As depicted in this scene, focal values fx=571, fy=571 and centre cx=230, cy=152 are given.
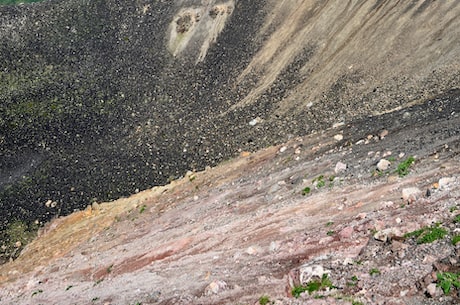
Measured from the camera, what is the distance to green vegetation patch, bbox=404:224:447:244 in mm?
17438

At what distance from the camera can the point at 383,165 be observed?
23.8 metres

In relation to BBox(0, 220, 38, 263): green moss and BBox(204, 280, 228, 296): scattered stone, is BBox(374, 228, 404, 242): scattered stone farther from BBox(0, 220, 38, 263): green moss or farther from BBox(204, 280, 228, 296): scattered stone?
BBox(0, 220, 38, 263): green moss

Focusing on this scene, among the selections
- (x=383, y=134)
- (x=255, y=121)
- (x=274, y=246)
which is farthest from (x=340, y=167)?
(x=255, y=121)

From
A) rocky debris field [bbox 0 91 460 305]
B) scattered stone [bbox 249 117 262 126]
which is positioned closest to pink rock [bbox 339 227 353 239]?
rocky debris field [bbox 0 91 460 305]

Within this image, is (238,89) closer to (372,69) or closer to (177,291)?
(372,69)

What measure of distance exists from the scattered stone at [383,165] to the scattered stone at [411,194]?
2921 millimetres

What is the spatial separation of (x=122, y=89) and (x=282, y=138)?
12.1 m

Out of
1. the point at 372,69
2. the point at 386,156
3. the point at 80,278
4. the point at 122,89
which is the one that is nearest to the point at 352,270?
the point at 386,156

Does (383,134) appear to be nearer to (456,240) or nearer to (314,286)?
(456,240)

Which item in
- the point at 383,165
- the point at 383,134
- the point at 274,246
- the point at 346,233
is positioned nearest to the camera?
the point at 346,233

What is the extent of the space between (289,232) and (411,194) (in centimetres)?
478

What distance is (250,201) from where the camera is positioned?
26625mm

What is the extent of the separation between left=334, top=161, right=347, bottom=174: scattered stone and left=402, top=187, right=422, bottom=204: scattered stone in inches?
184

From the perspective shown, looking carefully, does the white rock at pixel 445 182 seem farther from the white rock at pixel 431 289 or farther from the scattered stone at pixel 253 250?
the scattered stone at pixel 253 250
